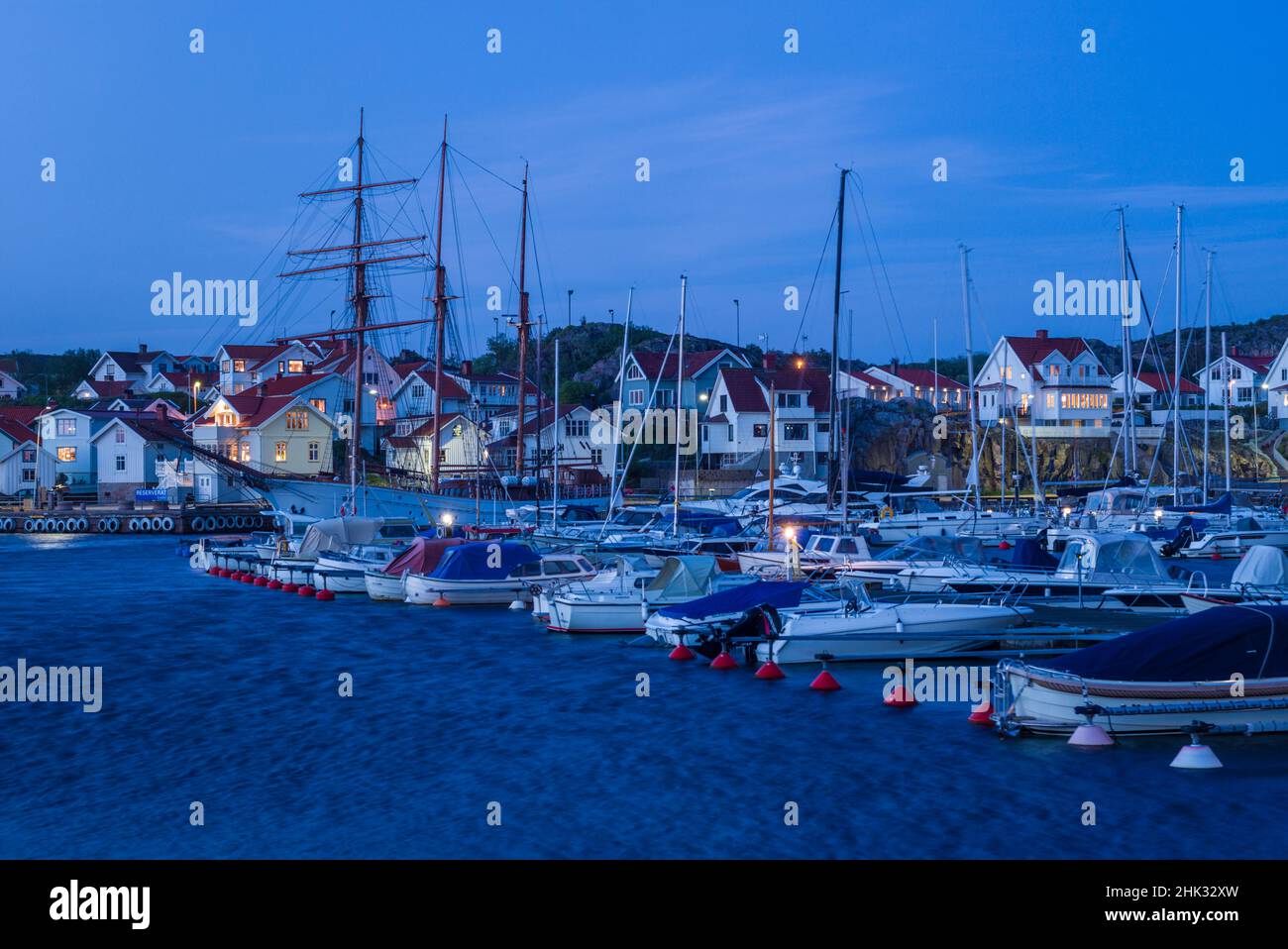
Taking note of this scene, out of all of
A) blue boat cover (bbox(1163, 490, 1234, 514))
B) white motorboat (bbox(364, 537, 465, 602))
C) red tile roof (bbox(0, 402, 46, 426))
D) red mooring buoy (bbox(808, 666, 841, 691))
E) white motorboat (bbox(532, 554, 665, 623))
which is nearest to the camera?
red mooring buoy (bbox(808, 666, 841, 691))

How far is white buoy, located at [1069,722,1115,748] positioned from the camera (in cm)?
2297

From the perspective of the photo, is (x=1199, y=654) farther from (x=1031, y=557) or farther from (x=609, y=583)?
(x=609, y=583)

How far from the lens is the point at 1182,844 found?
18328mm

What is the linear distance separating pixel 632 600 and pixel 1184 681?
59.8ft

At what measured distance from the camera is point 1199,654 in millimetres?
23203

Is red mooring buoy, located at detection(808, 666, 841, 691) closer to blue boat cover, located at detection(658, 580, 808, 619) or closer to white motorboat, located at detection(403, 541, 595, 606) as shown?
blue boat cover, located at detection(658, 580, 808, 619)

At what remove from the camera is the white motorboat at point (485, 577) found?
149 ft

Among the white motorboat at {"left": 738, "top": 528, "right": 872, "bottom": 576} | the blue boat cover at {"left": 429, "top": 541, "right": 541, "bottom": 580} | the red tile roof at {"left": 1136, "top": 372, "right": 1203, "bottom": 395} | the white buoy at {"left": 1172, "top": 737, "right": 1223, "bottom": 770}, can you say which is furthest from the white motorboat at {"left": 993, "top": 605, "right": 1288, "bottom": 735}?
the red tile roof at {"left": 1136, "top": 372, "right": 1203, "bottom": 395}

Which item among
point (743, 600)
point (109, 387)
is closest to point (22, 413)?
point (109, 387)

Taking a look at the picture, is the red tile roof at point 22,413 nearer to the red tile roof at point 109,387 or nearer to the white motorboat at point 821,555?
the red tile roof at point 109,387

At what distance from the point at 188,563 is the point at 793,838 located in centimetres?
5569

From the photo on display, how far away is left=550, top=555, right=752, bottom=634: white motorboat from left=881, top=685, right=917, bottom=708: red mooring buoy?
10739 millimetres
